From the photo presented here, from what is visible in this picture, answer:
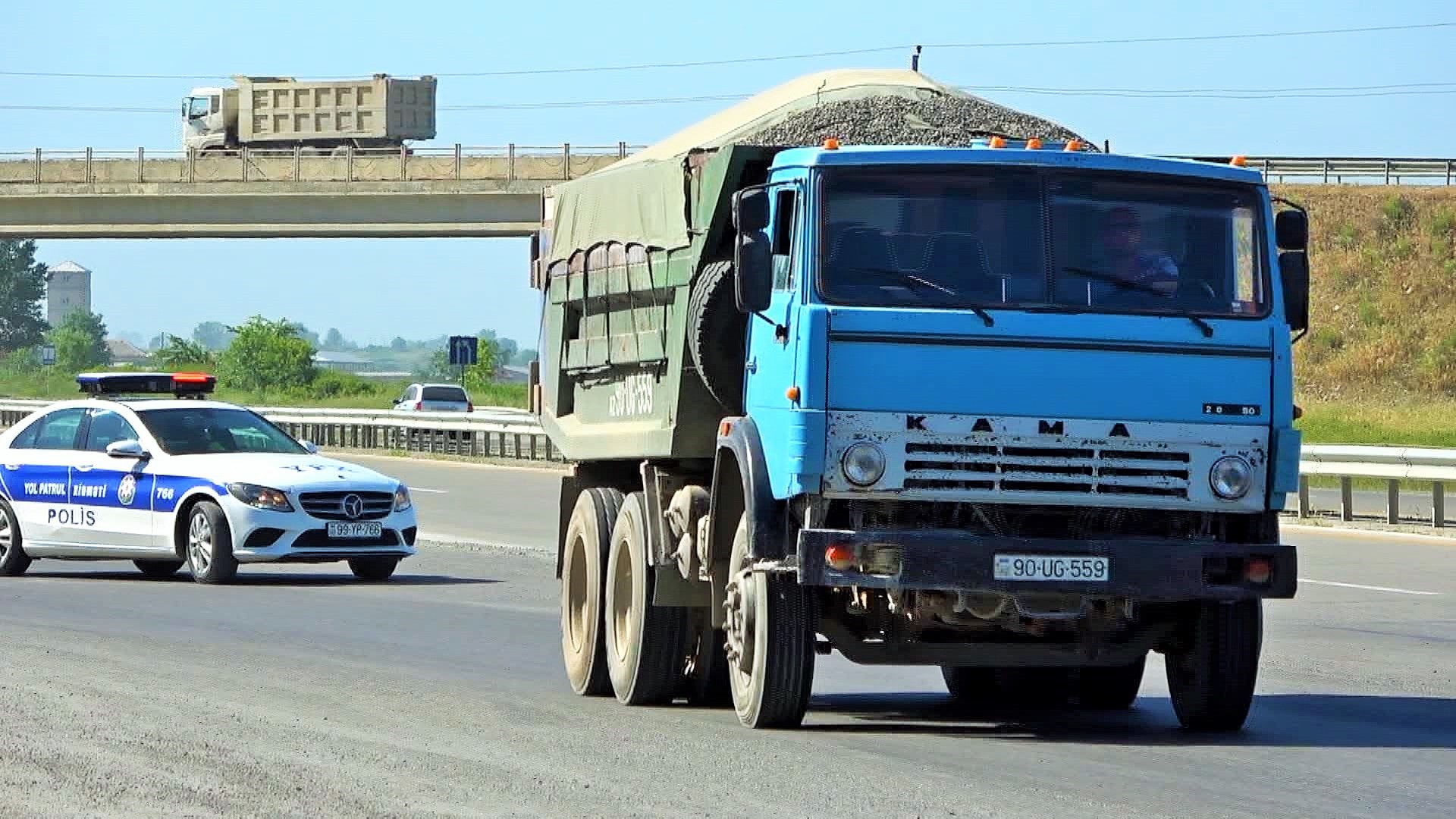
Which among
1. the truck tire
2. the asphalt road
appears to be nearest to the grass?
the asphalt road

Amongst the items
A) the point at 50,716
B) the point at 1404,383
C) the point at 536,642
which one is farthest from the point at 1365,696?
the point at 1404,383

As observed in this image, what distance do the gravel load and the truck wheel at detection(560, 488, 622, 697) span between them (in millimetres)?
A: 2064

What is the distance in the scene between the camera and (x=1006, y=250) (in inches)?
404

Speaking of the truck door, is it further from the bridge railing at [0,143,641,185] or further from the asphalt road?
the bridge railing at [0,143,641,185]

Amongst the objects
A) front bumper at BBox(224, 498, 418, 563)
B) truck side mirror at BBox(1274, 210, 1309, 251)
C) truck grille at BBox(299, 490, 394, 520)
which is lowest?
front bumper at BBox(224, 498, 418, 563)

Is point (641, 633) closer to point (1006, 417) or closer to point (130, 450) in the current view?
point (1006, 417)

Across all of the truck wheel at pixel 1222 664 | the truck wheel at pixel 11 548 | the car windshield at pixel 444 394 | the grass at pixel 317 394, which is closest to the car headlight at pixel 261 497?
the truck wheel at pixel 11 548

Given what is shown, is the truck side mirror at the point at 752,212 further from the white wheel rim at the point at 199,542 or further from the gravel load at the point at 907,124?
the white wheel rim at the point at 199,542

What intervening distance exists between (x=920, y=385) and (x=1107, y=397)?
76cm

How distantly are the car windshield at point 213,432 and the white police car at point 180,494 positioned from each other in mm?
17

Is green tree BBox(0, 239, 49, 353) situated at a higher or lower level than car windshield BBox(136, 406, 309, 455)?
higher

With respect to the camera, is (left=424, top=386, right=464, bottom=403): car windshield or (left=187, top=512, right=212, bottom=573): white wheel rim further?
(left=424, top=386, right=464, bottom=403): car windshield

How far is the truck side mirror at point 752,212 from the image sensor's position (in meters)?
10.2

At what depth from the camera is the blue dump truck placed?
10.0 metres
